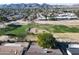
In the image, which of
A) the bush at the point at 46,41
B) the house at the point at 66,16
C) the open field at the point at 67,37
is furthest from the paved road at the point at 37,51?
the house at the point at 66,16

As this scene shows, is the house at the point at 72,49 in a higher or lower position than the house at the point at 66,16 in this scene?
lower

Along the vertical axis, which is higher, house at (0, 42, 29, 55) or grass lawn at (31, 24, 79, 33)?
grass lawn at (31, 24, 79, 33)

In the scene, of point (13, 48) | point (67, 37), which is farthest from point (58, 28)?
point (13, 48)

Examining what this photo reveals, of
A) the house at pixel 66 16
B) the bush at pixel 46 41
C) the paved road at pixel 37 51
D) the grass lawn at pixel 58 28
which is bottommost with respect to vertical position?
the paved road at pixel 37 51

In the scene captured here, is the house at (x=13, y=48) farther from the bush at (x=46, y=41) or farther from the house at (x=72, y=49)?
the house at (x=72, y=49)

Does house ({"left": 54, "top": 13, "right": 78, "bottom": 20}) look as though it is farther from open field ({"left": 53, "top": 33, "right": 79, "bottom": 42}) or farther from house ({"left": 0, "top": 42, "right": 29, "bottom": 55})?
house ({"left": 0, "top": 42, "right": 29, "bottom": 55})

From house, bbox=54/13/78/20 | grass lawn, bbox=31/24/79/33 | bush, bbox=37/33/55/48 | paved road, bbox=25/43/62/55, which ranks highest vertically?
house, bbox=54/13/78/20

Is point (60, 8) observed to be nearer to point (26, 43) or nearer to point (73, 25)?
point (73, 25)

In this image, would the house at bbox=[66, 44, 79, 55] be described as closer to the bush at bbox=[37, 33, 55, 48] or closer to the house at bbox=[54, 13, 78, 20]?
the bush at bbox=[37, 33, 55, 48]

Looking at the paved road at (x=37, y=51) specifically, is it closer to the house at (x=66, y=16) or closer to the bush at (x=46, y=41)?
the bush at (x=46, y=41)

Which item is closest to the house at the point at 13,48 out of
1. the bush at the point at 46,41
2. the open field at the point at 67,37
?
the bush at the point at 46,41

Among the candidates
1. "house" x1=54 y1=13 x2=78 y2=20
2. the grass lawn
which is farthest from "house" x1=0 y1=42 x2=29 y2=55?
"house" x1=54 y1=13 x2=78 y2=20
